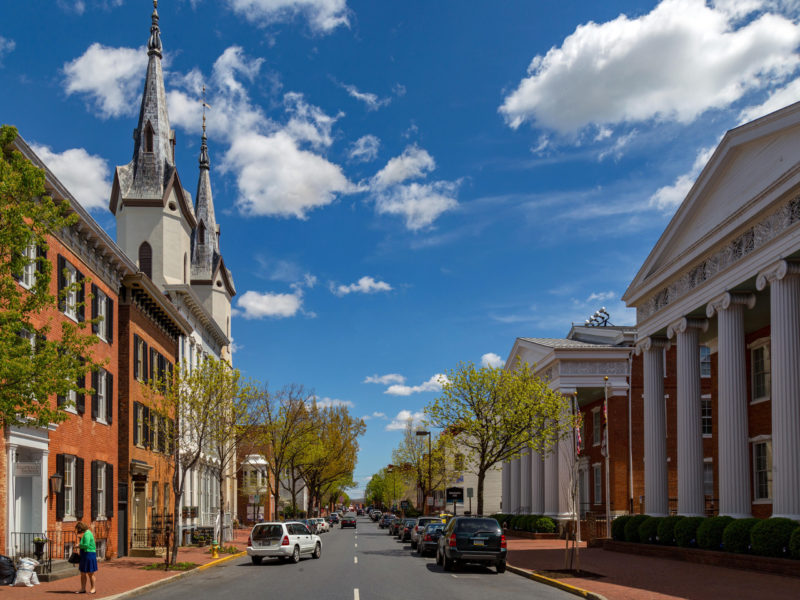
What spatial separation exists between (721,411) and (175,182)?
119 feet

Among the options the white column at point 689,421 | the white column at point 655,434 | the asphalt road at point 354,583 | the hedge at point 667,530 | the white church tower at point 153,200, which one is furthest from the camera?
the white church tower at point 153,200

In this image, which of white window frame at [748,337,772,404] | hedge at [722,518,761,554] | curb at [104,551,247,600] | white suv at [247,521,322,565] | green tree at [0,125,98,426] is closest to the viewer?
green tree at [0,125,98,426]

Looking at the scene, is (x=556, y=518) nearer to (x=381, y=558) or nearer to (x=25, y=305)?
(x=381, y=558)

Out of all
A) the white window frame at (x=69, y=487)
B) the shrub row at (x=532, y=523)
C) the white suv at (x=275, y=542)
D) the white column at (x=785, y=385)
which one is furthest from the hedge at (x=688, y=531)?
the shrub row at (x=532, y=523)

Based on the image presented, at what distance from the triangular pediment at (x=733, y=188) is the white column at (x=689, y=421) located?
7.56 ft

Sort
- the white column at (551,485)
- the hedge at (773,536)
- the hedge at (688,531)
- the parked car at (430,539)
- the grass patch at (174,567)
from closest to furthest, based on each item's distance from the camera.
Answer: the hedge at (773,536) < the grass patch at (174,567) < the hedge at (688,531) < the parked car at (430,539) < the white column at (551,485)

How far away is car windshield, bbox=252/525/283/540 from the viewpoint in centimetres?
3106

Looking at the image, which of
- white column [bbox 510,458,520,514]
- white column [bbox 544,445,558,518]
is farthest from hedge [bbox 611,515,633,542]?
white column [bbox 510,458,520,514]

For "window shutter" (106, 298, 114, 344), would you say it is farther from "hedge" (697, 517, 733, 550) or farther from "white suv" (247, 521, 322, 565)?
"hedge" (697, 517, 733, 550)

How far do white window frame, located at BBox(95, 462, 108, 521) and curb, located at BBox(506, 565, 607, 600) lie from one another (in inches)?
567

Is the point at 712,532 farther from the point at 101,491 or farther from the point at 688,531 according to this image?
the point at 101,491

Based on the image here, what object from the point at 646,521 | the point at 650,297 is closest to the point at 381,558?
the point at 646,521

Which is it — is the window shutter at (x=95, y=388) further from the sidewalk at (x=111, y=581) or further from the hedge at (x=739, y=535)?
the hedge at (x=739, y=535)

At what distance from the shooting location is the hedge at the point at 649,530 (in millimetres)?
31273
